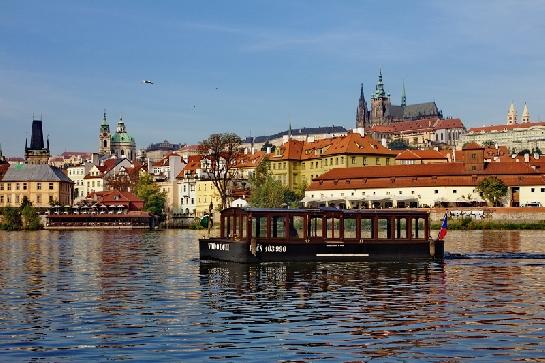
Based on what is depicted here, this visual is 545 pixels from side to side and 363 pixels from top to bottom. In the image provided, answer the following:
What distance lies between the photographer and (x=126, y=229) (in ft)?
487

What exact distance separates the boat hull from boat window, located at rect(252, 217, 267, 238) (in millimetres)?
1550

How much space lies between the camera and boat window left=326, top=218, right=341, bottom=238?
166 feet

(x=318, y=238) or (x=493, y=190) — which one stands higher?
(x=493, y=190)

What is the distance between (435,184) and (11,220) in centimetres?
6676

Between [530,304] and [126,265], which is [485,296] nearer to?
[530,304]

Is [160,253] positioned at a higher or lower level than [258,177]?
lower

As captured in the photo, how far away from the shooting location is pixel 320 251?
164ft

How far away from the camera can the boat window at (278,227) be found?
50469 mm

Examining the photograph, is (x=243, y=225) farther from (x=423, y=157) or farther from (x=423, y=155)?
(x=423, y=155)

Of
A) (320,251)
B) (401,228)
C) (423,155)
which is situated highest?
(423,155)

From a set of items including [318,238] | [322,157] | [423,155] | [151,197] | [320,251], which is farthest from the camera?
[423,155]

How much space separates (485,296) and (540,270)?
1377 cm

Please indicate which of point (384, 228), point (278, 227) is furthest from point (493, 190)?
point (278, 227)

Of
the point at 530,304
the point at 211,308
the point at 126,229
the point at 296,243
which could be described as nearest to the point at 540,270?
the point at 296,243
